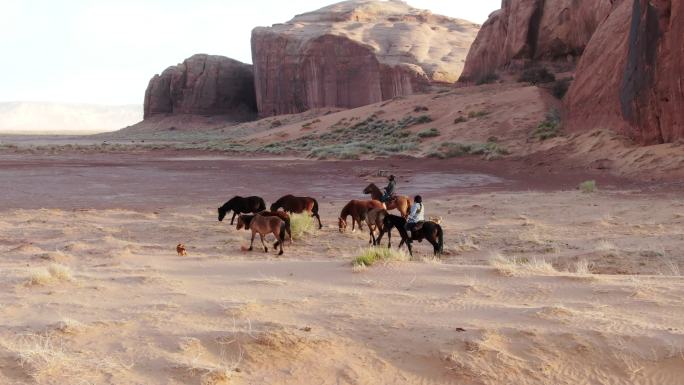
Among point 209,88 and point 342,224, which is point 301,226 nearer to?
point 342,224

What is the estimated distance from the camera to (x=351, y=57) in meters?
83.6

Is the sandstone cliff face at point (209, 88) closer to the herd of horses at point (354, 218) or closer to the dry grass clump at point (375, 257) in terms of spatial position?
the herd of horses at point (354, 218)

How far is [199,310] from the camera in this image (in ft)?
22.9

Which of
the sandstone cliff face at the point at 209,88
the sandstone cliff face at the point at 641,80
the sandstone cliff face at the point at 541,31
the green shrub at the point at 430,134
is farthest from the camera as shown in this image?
the sandstone cliff face at the point at 209,88

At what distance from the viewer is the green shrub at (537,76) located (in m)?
49.5

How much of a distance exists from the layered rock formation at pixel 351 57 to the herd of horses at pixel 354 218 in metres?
62.2

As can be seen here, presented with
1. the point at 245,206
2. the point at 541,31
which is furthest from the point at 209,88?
the point at 245,206

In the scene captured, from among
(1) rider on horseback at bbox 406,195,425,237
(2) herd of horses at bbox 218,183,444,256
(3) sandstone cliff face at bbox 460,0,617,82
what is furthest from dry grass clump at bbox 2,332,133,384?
(3) sandstone cliff face at bbox 460,0,617,82

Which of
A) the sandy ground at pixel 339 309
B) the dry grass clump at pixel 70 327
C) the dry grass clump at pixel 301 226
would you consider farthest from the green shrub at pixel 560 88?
the dry grass clump at pixel 70 327

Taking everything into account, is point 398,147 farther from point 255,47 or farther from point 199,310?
point 255,47

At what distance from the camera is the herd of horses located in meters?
11.7

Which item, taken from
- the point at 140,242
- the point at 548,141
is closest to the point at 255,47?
the point at 548,141

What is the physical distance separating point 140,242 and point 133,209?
6359 millimetres

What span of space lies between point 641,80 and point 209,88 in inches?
3104
